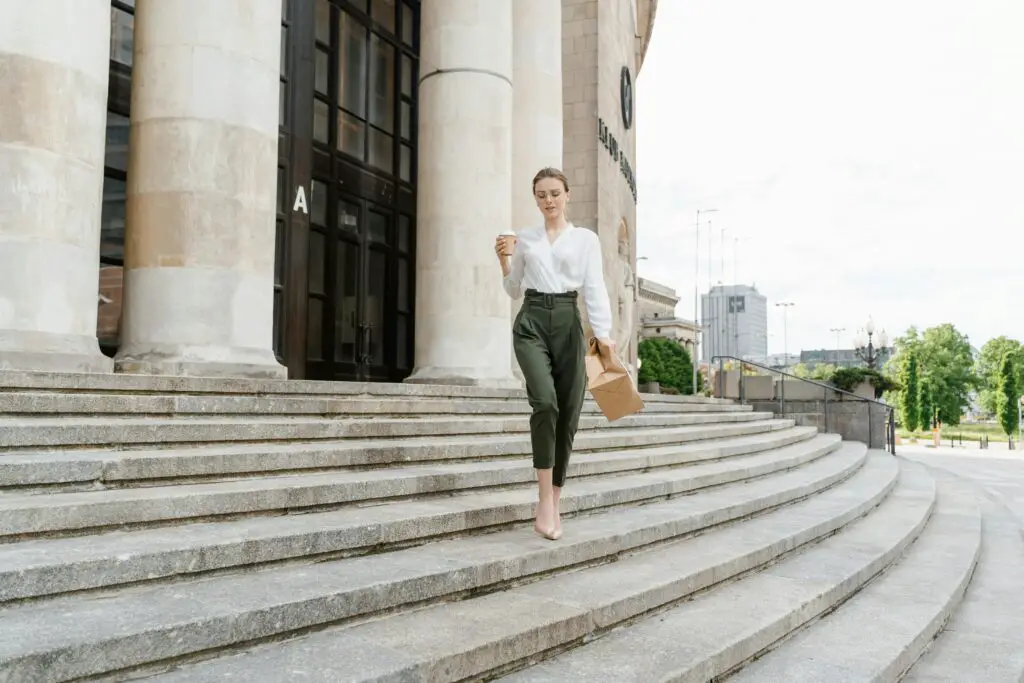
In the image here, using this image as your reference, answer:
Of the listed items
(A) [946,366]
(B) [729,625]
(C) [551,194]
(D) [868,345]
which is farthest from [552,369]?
(A) [946,366]

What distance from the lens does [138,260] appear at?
7051 millimetres

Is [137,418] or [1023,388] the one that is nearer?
[137,418]

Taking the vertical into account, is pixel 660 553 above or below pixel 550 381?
below

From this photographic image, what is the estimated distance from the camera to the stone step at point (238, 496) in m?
3.34

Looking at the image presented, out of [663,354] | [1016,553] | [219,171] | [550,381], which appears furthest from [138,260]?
[663,354]

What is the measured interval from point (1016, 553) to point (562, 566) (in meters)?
5.30

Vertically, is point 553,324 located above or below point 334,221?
below

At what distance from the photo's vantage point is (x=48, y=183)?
594 cm

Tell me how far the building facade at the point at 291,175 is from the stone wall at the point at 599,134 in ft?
0.18

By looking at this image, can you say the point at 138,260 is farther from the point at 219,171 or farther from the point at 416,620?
the point at 416,620

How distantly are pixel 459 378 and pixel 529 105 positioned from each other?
16.2 ft

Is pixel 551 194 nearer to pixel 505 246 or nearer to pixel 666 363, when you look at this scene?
pixel 505 246

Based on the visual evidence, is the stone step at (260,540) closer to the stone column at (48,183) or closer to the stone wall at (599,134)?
the stone column at (48,183)

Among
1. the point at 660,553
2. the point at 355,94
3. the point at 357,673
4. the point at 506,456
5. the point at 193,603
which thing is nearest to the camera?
the point at 357,673
